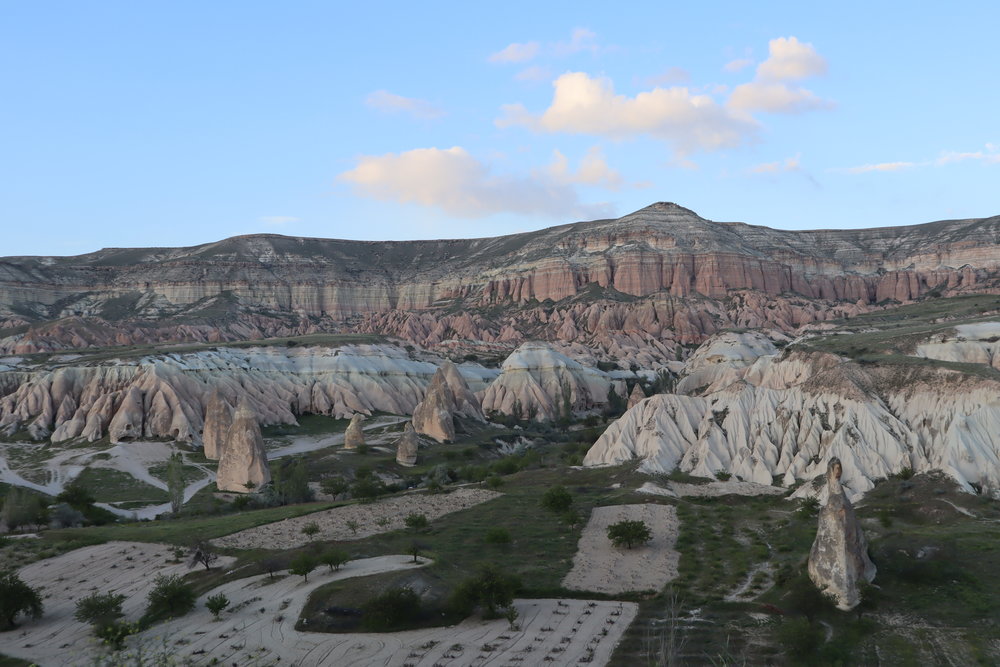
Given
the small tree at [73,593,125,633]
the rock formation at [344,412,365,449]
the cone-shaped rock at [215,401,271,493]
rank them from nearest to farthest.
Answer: the small tree at [73,593,125,633]
the cone-shaped rock at [215,401,271,493]
the rock formation at [344,412,365,449]

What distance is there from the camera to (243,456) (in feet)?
162

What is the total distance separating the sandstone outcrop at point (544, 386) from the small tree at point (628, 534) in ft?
181

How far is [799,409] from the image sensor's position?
46.9 m

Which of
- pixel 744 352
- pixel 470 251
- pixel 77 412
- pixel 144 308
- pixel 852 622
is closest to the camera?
pixel 852 622

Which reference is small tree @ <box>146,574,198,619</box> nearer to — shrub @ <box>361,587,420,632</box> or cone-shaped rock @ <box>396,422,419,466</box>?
shrub @ <box>361,587,420,632</box>

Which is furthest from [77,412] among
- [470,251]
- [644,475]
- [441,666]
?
[470,251]

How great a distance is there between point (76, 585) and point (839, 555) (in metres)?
23.9

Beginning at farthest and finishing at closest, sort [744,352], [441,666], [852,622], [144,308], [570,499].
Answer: [144,308] → [744,352] → [570,499] → [852,622] → [441,666]

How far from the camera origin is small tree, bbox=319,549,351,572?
26.4m

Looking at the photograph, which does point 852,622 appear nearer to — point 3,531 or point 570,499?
point 570,499

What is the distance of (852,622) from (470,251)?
6733 inches

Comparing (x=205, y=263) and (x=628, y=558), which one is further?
(x=205, y=263)

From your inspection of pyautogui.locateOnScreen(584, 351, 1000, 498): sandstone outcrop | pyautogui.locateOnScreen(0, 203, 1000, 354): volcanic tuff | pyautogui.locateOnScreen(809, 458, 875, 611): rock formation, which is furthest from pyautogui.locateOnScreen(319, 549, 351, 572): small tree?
pyautogui.locateOnScreen(0, 203, 1000, 354): volcanic tuff

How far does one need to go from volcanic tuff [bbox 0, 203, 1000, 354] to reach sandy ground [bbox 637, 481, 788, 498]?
8092 cm
